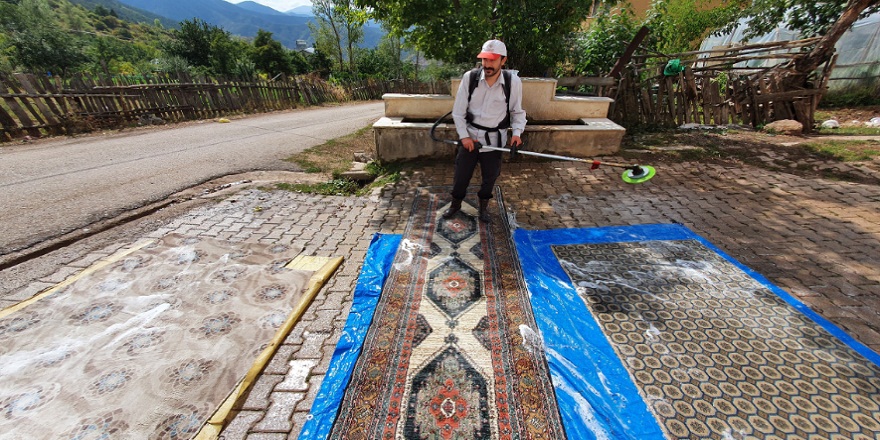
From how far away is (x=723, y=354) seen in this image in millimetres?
2383

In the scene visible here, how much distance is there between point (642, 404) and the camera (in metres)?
2.04

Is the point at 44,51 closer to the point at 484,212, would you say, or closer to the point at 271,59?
the point at 271,59

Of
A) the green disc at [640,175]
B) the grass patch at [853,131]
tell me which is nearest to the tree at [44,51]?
the green disc at [640,175]

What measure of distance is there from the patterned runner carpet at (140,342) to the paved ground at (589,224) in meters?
0.29

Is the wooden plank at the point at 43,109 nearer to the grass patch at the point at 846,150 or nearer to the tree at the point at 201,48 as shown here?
the grass patch at the point at 846,150

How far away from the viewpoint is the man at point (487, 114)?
3615 millimetres

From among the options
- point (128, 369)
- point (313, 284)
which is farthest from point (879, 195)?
point (128, 369)

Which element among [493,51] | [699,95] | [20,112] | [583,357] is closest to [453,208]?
[493,51]

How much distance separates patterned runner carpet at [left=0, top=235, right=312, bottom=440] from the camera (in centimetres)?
197

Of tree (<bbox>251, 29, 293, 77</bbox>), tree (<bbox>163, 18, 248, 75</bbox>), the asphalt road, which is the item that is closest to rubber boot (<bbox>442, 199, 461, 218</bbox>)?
the asphalt road

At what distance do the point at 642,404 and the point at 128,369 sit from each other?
10.4 feet

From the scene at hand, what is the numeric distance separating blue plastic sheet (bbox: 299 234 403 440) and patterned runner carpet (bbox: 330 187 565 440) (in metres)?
0.05

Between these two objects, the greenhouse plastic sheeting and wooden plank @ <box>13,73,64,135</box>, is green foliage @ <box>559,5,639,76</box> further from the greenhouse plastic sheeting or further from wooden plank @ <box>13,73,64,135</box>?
wooden plank @ <box>13,73,64,135</box>

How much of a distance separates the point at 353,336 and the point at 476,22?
583 cm
